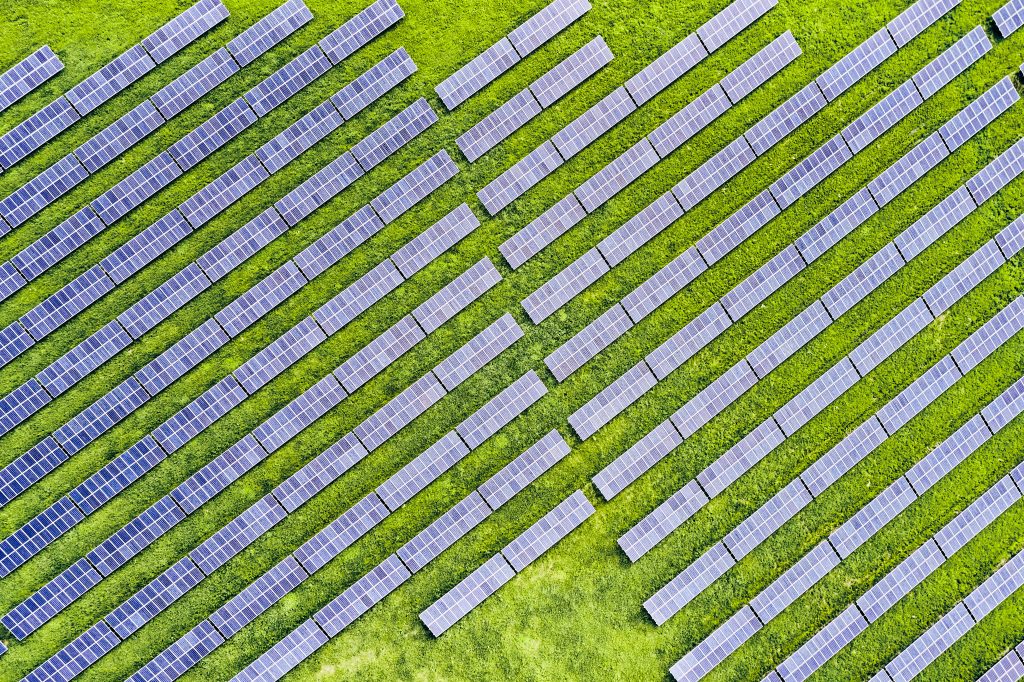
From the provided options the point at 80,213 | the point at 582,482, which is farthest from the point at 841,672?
the point at 80,213

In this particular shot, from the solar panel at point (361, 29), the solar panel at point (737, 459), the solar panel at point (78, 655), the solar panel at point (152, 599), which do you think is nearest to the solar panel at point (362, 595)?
the solar panel at point (152, 599)

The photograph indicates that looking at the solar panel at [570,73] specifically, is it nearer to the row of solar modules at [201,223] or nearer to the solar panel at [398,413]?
the row of solar modules at [201,223]

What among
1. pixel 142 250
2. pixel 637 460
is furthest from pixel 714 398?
pixel 142 250

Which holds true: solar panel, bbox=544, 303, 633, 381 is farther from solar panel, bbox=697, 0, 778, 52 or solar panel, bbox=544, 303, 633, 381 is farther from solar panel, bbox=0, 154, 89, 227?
solar panel, bbox=0, 154, 89, 227

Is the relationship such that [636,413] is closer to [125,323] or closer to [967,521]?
[967,521]

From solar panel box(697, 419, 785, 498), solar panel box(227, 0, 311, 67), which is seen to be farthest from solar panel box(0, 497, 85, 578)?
solar panel box(697, 419, 785, 498)
